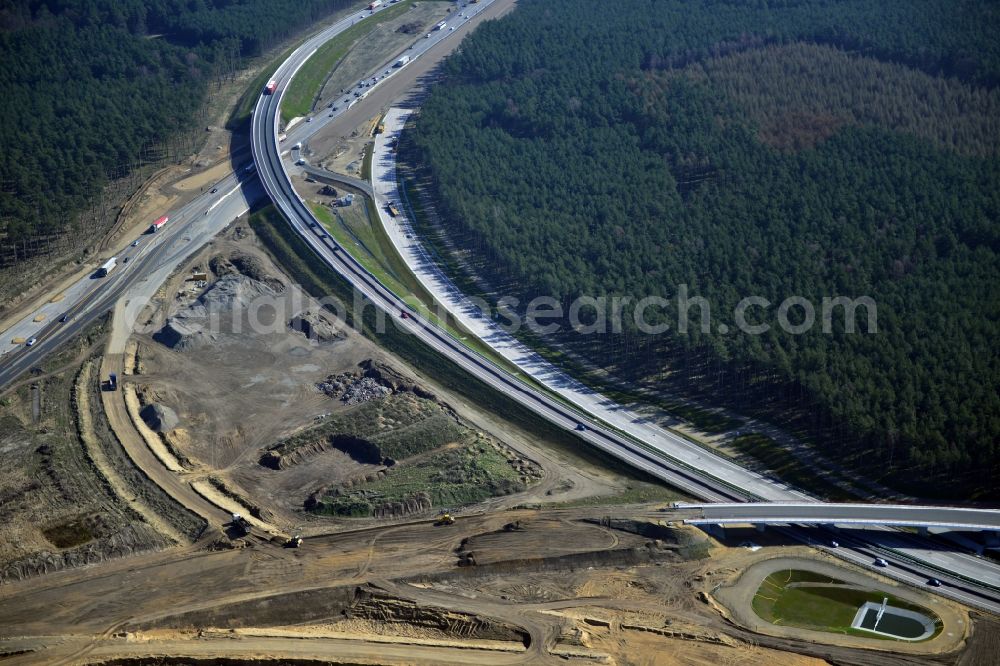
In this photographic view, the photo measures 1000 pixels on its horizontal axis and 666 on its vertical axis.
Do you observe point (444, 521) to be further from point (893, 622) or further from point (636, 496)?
point (893, 622)

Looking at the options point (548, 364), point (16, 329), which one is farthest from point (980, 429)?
point (16, 329)

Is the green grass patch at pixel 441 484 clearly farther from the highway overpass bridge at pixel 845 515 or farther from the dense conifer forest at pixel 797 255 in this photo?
the dense conifer forest at pixel 797 255

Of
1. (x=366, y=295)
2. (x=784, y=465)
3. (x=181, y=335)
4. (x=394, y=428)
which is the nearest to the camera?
(x=394, y=428)

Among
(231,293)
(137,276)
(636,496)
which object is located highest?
(137,276)

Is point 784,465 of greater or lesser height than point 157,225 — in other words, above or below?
below

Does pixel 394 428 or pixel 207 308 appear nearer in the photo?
pixel 394 428

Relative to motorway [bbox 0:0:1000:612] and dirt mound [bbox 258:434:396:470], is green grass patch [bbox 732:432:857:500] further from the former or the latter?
dirt mound [bbox 258:434:396:470]

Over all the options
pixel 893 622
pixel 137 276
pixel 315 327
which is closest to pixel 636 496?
pixel 893 622
